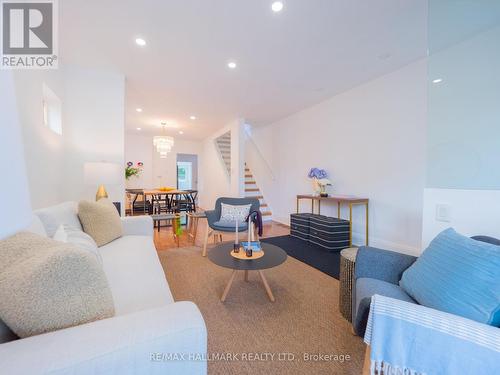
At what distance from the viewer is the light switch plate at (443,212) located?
1.51 m

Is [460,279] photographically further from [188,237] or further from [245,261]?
[188,237]

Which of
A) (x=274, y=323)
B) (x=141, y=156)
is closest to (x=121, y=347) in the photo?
(x=274, y=323)

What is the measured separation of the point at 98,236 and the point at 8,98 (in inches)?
60.9

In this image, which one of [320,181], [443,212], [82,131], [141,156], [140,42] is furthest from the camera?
[141,156]

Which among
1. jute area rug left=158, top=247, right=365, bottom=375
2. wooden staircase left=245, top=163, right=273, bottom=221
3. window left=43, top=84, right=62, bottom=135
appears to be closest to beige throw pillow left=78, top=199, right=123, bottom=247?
jute area rug left=158, top=247, right=365, bottom=375

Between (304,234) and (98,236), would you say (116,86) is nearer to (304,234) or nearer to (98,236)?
(98,236)

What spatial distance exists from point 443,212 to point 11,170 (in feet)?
7.56

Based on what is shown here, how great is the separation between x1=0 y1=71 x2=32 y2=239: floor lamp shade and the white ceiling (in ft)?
5.68

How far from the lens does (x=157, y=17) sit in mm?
1974

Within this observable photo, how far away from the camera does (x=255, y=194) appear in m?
6.21

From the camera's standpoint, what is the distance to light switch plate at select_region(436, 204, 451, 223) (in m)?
1.51

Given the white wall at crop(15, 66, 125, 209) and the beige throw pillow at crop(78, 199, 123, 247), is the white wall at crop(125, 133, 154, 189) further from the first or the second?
the beige throw pillow at crop(78, 199, 123, 247)

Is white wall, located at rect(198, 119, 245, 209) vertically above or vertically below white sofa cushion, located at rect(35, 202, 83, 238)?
above

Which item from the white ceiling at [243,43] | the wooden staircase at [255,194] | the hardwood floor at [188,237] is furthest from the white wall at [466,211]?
the wooden staircase at [255,194]
